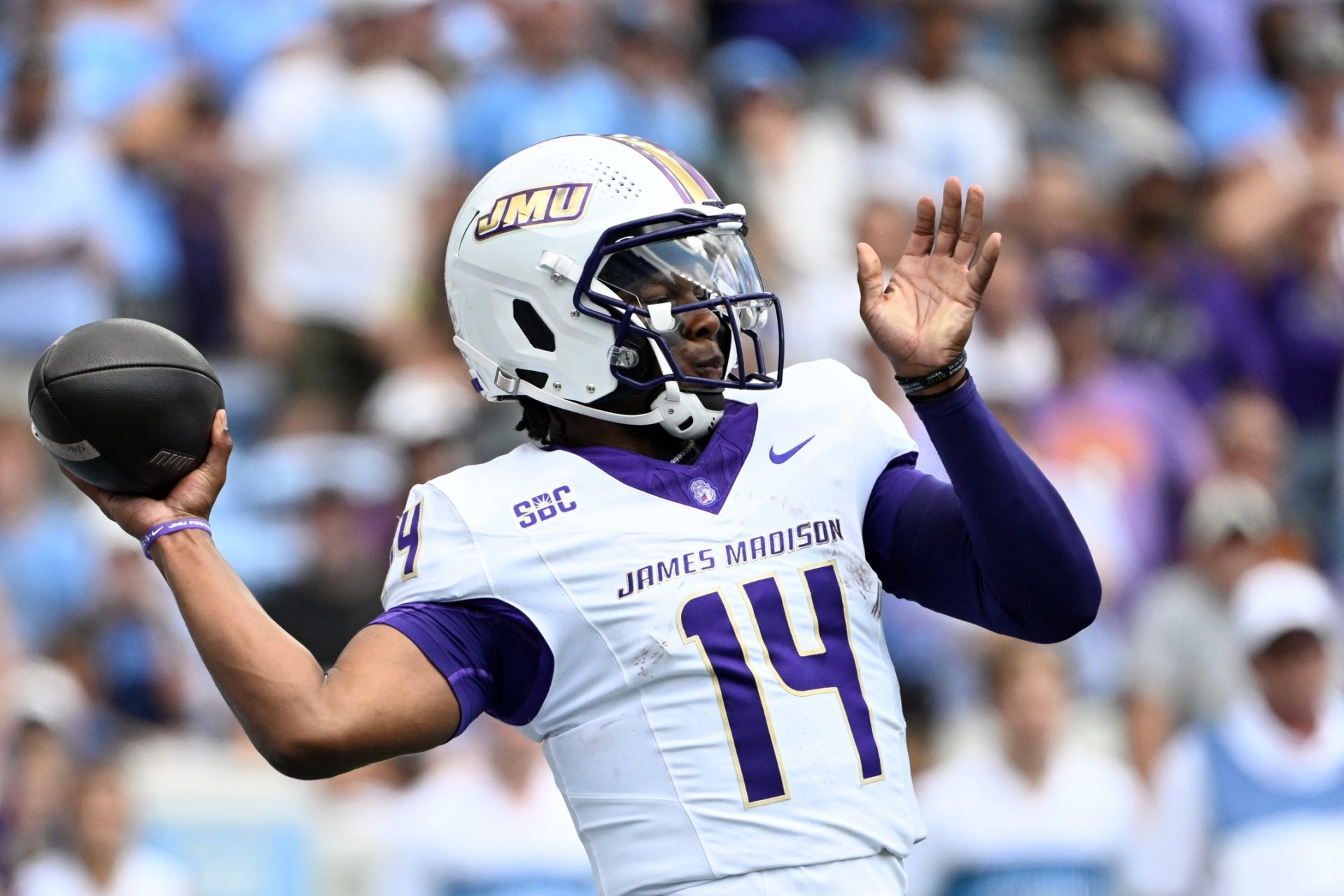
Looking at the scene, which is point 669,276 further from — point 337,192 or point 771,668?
point 337,192

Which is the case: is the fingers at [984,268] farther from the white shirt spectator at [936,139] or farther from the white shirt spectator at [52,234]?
the white shirt spectator at [936,139]

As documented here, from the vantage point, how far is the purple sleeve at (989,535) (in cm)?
309

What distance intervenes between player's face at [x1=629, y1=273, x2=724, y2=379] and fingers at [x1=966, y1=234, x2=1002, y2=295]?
0.44 metres

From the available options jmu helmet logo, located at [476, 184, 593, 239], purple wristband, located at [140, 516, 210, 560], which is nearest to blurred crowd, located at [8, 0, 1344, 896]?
jmu helmet logo, located at [476, 184, 593, 239]

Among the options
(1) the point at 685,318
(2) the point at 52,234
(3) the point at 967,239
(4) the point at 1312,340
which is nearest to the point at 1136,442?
(4) the point at 1312,340

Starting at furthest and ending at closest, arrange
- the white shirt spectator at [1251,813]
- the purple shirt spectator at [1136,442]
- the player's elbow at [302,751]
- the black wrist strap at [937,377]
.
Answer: the purple shirt spectator at [1136,442] → the white shirt spectator at [1251,813] → the black wrist strap at [937,377] → the player's elbow at [302,751]

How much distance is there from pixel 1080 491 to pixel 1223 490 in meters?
0.58

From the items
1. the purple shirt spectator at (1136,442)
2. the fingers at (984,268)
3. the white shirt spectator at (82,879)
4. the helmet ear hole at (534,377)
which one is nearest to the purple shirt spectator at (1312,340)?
the purple shirt spectator at (1136,442)

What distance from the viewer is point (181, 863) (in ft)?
22.6

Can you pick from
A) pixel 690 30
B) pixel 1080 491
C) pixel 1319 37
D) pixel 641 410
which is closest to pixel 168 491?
pixel 641 410

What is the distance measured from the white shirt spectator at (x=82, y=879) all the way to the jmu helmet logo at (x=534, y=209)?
3854mm

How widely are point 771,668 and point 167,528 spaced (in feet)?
3.14

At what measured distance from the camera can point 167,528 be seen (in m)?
3.07

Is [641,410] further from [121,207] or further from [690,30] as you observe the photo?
[690,30]
